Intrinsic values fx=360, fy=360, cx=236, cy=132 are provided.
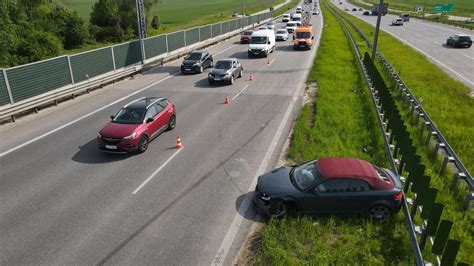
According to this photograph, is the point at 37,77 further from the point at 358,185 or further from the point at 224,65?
the point at 358,185

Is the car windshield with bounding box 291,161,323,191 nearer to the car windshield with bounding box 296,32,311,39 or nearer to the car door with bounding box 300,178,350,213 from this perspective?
the car door with bounding box 300,178,350,213

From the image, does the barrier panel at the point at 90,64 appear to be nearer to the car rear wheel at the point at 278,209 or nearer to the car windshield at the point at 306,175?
the car windshield at the point at 306,175

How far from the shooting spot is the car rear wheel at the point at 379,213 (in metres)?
8.78

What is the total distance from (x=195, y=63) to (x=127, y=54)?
16.8ft

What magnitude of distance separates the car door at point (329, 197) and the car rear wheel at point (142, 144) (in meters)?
6.44

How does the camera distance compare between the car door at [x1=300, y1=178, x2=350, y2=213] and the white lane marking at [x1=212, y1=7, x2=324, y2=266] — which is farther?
the car door at [x1=300, y1=178, x2=350, y2=213]

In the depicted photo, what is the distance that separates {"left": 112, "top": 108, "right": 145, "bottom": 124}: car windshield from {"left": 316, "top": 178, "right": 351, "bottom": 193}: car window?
7.17 metres

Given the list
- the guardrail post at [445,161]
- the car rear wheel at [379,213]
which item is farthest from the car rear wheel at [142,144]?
the guardrail post at [445,161]

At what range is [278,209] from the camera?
899 centimetres

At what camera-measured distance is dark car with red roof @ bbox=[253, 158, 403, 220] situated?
8719mm

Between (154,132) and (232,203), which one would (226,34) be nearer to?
(154,132)

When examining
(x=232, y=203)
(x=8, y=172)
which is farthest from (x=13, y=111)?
(x=232, y=203)

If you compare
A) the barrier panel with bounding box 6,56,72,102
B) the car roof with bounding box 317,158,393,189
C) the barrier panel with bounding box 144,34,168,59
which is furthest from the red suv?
the barrier panel with bounding box 144,34,168,59

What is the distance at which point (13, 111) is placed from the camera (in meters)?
16.2
